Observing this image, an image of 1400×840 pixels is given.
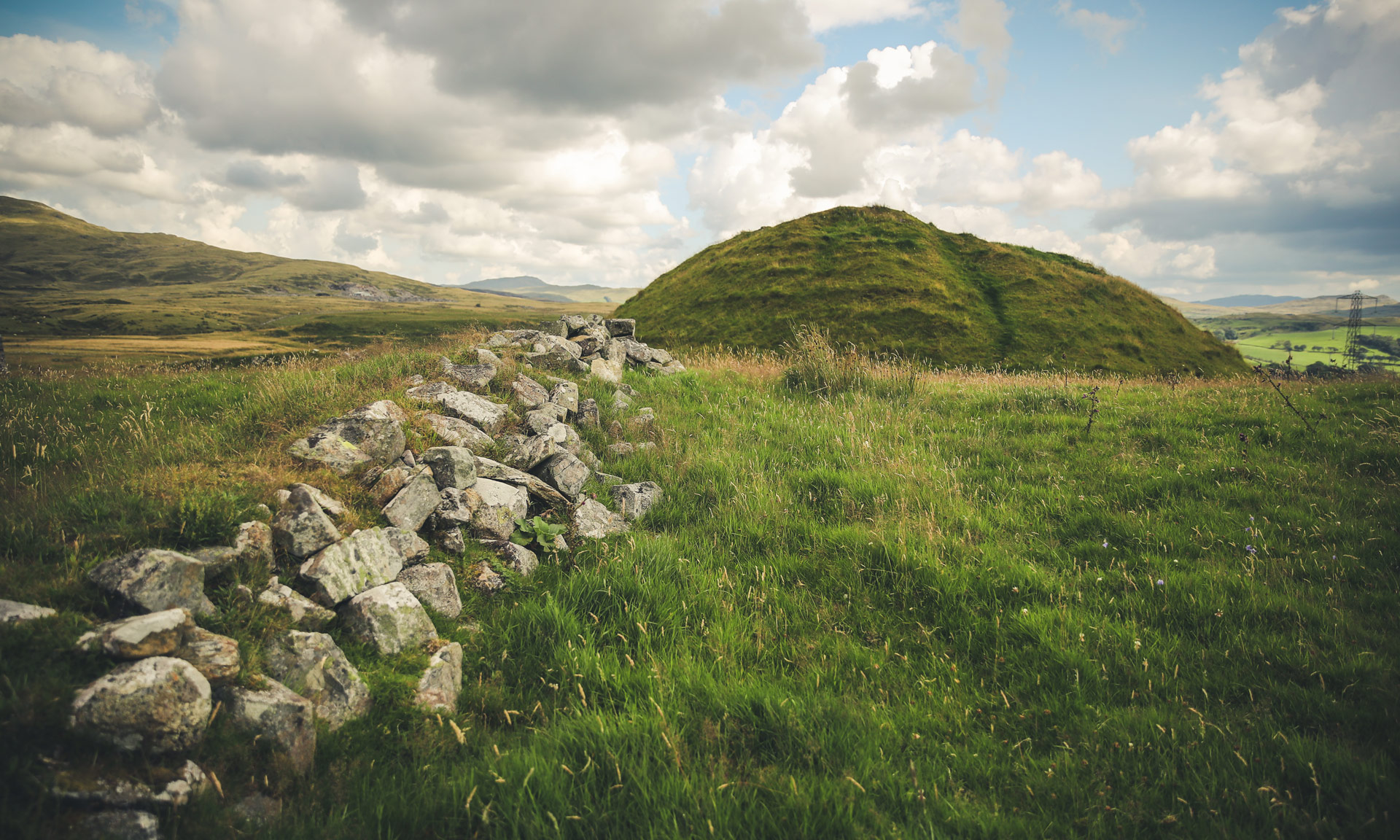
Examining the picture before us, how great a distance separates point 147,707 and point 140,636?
44 centimetres

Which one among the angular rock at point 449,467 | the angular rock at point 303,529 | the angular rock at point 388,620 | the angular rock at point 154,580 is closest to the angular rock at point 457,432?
the angular rock at point 449,467

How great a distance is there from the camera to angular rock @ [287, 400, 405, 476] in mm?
5176

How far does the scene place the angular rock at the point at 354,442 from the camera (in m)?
5.18

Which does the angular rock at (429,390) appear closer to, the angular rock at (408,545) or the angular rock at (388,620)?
the angular rock at (408,545)

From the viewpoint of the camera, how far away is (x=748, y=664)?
377 cm

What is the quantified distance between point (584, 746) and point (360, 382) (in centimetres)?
707

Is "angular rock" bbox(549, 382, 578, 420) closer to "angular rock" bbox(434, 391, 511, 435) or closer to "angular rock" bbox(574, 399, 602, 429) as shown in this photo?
"angular rock" bbox(574, 399, 602, 429)

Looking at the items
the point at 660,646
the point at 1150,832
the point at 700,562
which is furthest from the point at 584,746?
the point at 1150,832

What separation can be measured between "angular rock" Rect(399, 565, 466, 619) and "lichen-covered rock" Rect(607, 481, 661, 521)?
7.04 ft

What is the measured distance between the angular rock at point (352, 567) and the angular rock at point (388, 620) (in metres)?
0.13

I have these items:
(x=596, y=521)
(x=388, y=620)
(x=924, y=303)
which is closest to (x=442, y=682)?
(x=388, y=620)

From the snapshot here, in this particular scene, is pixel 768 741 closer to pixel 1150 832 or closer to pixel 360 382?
pixel 1150 832

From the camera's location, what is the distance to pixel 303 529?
4.07m

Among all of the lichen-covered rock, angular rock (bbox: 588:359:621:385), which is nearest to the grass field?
the lichen-covered rock
